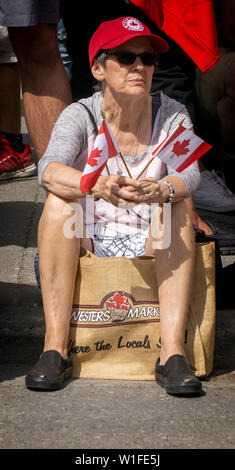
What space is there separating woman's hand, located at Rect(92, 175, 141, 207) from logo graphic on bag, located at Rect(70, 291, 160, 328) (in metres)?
0.39

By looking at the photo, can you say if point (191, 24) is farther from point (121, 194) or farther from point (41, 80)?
point (121, 194)

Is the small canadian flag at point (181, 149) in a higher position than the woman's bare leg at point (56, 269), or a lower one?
higher

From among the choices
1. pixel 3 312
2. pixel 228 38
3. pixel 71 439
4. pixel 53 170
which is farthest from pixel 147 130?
pixel 228 38

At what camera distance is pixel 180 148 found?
10.3 feet

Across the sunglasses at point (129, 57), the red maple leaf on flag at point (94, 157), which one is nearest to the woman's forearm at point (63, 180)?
the red maple leaf on flag at point (94, 157)

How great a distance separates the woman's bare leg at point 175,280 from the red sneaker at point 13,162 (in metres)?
2.53

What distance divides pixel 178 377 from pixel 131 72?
1170mm

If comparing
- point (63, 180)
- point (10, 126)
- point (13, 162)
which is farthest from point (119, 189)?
point (10, 126)

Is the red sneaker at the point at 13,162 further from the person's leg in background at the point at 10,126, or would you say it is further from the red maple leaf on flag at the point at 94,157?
the red maple leaf on flag at the point at 94,157

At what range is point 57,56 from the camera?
390 cm

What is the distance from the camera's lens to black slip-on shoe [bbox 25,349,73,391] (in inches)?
120

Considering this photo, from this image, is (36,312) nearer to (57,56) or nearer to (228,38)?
(57,56)

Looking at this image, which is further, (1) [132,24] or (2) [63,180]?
(1) [132,24]

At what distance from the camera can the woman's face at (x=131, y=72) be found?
10.8 feet
